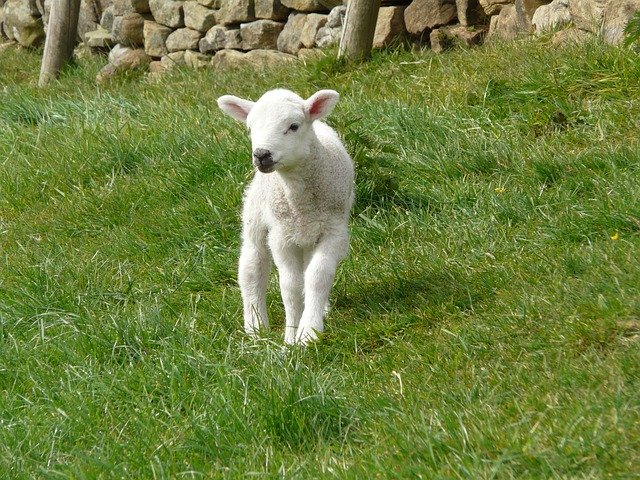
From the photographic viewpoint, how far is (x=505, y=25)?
29.3 ft

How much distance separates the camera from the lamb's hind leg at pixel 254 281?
219 inches

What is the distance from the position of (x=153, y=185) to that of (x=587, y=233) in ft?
10.2

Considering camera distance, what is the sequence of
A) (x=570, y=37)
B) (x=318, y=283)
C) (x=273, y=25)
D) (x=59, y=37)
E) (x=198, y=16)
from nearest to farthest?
1. (x=318, y=283)
2. (x=570, y=37)
3. (x=273, y=25)
4. (x=198, y=16)
5. (x=59, y=37)

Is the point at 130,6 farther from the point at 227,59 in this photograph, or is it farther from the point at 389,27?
the point at 389,27

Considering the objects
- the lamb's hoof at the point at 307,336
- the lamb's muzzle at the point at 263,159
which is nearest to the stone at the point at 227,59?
the lamb's muzzle at the point at 263,159

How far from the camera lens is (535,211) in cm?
604

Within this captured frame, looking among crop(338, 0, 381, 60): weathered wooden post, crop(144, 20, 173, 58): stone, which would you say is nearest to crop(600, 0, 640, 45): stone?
crop(338, 0, 381, 60): weathered wooden post

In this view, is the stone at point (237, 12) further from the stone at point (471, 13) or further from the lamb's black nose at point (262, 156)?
the lamb's black nose at point (262, 156)

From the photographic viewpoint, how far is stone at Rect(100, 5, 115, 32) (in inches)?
535

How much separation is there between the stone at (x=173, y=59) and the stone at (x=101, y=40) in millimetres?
1378

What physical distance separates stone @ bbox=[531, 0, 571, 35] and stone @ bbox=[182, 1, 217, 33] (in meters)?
4.35

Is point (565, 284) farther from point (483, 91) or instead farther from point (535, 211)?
point (483, 91)

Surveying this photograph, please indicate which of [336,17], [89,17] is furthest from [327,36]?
[89,17]

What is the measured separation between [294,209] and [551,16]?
12.9 feet
